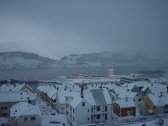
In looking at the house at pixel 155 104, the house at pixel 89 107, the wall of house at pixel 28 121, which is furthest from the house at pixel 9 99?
the house at pixel 155 104

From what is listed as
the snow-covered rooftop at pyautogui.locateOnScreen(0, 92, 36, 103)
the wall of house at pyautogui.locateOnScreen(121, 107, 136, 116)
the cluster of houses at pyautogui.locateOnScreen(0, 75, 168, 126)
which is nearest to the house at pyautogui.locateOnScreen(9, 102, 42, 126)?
the cluster of houses at pyautogui.locateOnScreen(0, 75, 168, 126)

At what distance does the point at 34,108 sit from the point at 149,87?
38.2 m

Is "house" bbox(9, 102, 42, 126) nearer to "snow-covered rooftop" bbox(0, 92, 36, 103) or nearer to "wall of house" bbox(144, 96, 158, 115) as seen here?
"snow-covered rooftop" bbox(0, 92, 36, 103)

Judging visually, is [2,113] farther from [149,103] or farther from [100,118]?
[149,103]

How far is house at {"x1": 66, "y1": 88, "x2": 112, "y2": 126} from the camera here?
51.7m

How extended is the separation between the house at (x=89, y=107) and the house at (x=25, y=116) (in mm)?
8877

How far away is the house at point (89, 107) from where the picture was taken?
51688 millimetres

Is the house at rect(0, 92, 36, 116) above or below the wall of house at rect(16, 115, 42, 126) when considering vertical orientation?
above

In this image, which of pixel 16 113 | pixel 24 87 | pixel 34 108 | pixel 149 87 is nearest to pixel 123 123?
pixel 34 108

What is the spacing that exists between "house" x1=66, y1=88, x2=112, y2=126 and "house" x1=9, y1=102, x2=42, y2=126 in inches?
349

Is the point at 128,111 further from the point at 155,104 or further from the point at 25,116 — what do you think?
the point at 25,116

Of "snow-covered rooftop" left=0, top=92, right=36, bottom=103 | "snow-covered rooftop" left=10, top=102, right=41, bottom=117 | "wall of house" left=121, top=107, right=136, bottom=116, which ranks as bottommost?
"wall of house" left=121, top=107, right=136, bottom=116

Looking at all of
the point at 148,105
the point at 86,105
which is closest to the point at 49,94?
the point at 86,105

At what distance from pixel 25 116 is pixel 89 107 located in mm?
13811
